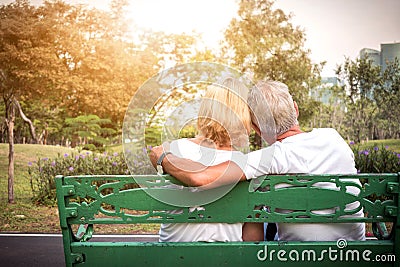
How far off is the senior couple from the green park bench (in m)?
0.09

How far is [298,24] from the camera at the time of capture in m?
6.80

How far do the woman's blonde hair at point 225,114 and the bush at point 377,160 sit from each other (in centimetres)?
489

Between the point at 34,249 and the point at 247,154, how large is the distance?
3.64 metres

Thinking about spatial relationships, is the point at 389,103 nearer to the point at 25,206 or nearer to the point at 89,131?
the point at 89,131

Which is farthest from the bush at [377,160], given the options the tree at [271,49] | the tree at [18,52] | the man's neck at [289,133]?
the man's neck at [289,133]

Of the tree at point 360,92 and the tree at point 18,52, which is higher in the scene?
the tree at point 18,52

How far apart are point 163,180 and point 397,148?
530cm

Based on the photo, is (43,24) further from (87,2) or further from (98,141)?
(98,141)

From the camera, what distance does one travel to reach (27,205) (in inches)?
261

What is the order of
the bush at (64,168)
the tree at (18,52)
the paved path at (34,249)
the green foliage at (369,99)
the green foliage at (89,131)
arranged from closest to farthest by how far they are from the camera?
the paved path at (34,249)
the tree at (18,52)
the green foliage at (369,99)
the bush at (64,168)
the green foliage at (89,131)

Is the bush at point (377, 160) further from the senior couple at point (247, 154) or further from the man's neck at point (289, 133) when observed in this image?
the man's neck at point (289, 133)

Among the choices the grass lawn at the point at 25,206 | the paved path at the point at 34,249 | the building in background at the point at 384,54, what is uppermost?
the building in background at the point at 384,54

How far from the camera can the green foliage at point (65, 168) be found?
22.1 feet

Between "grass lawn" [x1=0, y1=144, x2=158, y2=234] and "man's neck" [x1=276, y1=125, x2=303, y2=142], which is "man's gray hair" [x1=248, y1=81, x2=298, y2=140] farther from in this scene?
"grass lawn" [x1=0, y1=144, x2=158, y2=234]
